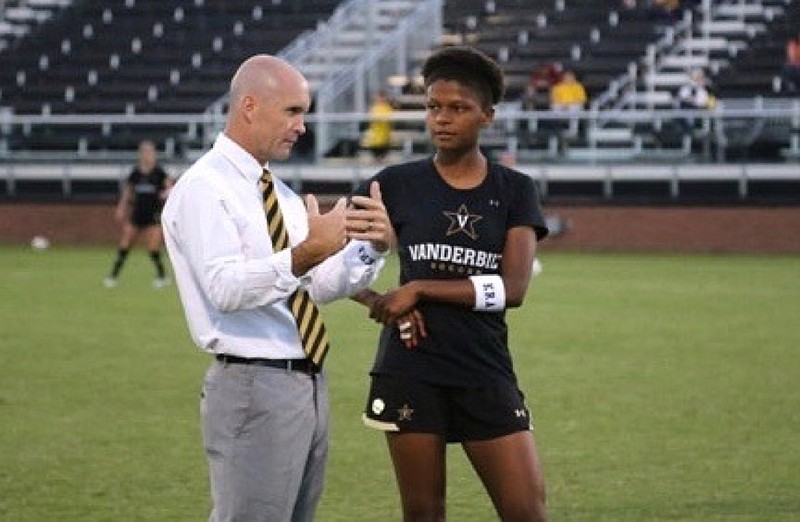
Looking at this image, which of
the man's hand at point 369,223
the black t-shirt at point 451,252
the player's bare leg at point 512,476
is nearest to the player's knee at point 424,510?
the player's bare leg at point 512,476

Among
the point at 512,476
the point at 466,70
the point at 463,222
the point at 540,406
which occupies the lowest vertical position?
the point at 540,406

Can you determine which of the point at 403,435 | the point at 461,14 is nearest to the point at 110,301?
the point at 403,435

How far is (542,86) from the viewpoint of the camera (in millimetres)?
41469

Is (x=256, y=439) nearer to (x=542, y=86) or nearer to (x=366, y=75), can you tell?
Result: (x=542, y=86)

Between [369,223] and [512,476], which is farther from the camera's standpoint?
[512,476]

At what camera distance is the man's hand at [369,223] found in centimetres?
635

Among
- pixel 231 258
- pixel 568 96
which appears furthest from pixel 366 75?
pixel 231 258

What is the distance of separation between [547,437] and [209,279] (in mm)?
7765

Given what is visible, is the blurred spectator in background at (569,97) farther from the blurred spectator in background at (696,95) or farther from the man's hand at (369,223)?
the man's hand at (369,223)

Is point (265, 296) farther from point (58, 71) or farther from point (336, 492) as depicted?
point (58, 71)

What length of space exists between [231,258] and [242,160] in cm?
38

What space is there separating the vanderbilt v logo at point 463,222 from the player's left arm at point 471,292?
0.52ft

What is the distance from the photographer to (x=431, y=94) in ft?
23.6

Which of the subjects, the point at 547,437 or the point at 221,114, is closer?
the point at 547,437
